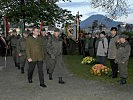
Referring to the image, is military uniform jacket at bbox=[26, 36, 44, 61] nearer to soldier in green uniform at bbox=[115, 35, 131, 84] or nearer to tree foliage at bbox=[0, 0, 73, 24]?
soldier in green uniform at bbox=[115, 35, 131, 84]

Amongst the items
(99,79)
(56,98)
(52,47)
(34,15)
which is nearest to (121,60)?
(99,79)

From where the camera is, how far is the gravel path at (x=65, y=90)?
9.53m

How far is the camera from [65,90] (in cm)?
1063

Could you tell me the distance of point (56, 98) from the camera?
9.42 meters

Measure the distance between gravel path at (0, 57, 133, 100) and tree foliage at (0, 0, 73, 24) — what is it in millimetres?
22769

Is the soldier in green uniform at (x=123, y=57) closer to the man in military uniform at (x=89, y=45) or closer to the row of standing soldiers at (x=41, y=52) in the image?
the row of standing soldiers at (x=41, y=52)

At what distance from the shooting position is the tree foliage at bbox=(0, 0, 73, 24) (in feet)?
116

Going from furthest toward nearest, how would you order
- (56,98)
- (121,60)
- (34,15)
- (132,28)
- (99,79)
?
(132,28) < (34,15) < (99,79) < (121,60) < (56,98)

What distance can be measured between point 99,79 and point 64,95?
340cm

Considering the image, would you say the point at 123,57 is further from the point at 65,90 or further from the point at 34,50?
the point at 34,50

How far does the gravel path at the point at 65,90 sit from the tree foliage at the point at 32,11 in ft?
74.7

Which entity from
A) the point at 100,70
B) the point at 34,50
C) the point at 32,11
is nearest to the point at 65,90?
the point at 34,50

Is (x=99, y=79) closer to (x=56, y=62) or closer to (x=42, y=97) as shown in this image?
(x=56, y=62)

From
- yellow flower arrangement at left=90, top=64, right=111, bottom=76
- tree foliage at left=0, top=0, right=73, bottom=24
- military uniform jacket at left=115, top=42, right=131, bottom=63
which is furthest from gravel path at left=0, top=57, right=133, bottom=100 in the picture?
tree foliage at left=0, top=0, right=73, bottom=24
